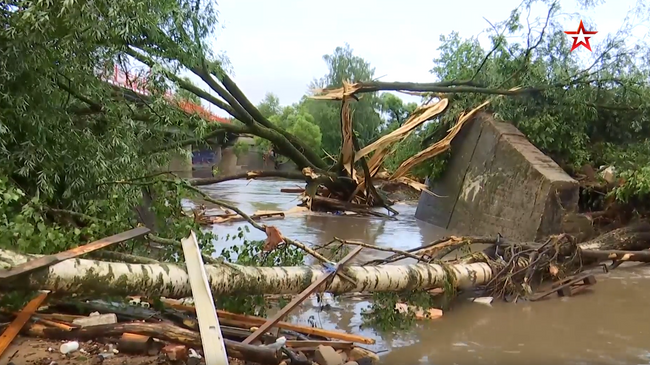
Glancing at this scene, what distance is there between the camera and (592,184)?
935cm

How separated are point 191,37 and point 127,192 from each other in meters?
1.54

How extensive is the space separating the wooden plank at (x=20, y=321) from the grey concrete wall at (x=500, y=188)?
23.1 feet

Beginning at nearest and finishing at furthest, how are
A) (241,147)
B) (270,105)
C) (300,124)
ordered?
(241,147), (300,124), (270,105)

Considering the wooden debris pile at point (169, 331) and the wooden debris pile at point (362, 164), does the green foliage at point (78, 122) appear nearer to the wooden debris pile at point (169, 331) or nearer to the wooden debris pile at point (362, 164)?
the wooden debris pile at point (169, 331)

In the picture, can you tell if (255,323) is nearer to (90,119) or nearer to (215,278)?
(215,278)

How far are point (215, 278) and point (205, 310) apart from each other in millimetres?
514

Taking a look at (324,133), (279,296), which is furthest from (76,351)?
(324,133)

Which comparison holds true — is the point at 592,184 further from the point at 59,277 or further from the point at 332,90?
the point at 59,277

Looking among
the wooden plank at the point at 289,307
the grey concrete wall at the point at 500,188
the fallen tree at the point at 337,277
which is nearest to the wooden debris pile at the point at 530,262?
the fallen tree at the point at 337,277

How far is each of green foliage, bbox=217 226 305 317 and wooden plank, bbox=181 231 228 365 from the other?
0.43m

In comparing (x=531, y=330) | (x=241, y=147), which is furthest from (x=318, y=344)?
(x=241, y=147)

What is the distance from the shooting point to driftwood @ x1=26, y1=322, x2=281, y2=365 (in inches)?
126

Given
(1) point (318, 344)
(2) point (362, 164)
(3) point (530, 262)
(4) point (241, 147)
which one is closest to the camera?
(1) point (318, 344)

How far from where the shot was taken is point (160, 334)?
10.7ft
